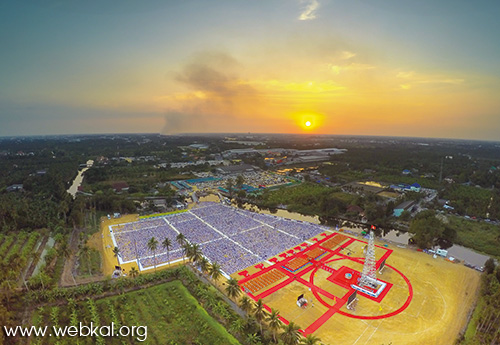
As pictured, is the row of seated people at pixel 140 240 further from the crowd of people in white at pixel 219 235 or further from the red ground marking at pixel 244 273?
the red ground marking at pixel 244 273

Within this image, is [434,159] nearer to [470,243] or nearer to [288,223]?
[470,243]

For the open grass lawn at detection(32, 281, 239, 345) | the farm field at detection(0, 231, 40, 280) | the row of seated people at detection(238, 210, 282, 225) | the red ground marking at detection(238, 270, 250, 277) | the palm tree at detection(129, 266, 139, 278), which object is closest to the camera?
the open grass lawn at detection(32, 281, 239, 345)

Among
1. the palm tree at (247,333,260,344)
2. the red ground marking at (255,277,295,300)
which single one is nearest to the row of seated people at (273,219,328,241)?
the red ground marking at (255,277,295,300)

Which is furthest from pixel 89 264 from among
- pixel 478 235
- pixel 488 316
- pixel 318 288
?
pixel 478 235

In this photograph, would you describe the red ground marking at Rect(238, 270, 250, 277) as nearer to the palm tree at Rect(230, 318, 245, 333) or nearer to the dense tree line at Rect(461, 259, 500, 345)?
the palm tree at Rect(230, 318, 245, 333)

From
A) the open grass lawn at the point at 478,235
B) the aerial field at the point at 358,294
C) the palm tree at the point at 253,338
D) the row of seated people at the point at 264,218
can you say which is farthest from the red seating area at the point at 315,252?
the open grass lawn at the point at 478,235

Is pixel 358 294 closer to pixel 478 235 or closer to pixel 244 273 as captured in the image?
pixel 244 273
